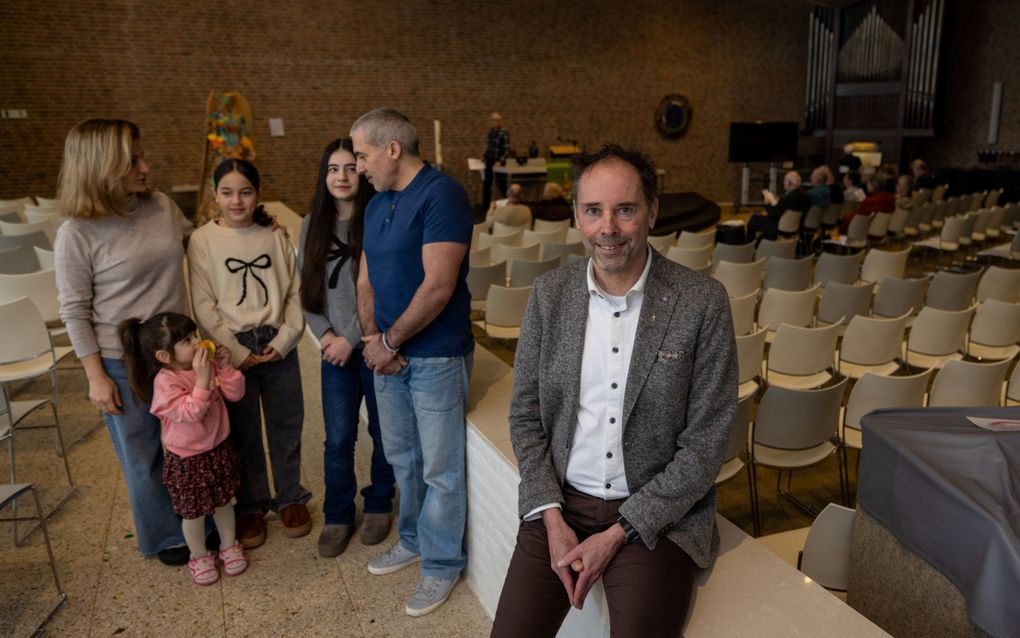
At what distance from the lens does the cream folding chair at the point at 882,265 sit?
21.5 feet

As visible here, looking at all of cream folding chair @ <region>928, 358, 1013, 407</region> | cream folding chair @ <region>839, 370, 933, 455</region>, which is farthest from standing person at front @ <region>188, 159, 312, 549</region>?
cream folding chair @ <region>928, 358, 1013, 407</region>

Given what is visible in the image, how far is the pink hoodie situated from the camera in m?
2.63

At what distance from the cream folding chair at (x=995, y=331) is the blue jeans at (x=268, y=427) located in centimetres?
413

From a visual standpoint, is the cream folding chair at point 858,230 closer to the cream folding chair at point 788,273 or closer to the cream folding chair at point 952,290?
the cream folding chair at point 788,273

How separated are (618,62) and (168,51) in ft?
27.6

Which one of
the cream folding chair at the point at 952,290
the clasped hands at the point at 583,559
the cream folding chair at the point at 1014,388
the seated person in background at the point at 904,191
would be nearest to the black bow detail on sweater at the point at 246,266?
the clasped hands at the point at 583,559

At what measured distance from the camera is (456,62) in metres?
13.6

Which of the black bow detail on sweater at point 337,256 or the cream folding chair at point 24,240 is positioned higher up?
the black bow detail on sweater at point 337,256

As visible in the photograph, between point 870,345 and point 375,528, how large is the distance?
301cm

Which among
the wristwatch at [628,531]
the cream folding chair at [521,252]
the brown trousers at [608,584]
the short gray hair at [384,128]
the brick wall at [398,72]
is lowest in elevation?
the brown trousers at [608,584]

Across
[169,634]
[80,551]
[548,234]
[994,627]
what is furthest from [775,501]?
[548,234]

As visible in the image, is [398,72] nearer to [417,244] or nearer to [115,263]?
[115,263]

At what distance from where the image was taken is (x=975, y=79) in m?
15.2

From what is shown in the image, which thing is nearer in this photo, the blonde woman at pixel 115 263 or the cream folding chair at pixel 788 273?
the blonde woman at pixel 115 263
